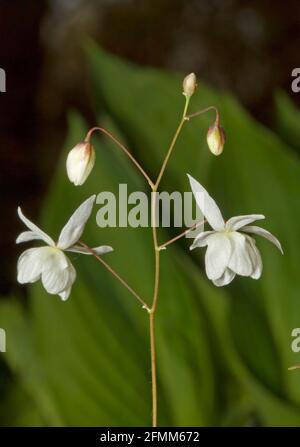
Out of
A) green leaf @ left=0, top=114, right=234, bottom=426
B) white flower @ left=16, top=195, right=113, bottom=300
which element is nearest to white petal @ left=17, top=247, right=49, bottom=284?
white flower @ left=16, top=195, right=113, bottom=300

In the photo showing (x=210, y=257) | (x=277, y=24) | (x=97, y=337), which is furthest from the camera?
(x=277, y=24)

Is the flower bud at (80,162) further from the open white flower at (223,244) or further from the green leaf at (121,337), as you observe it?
the green leaf at (121,337)

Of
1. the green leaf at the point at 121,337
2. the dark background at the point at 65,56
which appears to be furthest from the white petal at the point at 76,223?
the dark background at the point at 65,56

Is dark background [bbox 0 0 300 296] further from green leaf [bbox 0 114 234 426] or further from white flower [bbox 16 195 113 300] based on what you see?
white flower [bbox 16 195 113 300]

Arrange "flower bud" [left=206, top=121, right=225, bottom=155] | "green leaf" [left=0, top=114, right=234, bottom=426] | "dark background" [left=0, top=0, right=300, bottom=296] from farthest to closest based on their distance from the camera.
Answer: "dark background" [left=0, top=0, right=300, bottom=296] < "green leaf" [left=0, top=114, right=234, bottom=426] < "flower bud" [left=206, top=121, right=225, bottom=155]

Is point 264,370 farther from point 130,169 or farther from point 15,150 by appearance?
point 15,150

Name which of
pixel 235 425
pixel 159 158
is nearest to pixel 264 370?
pixel 235 425
